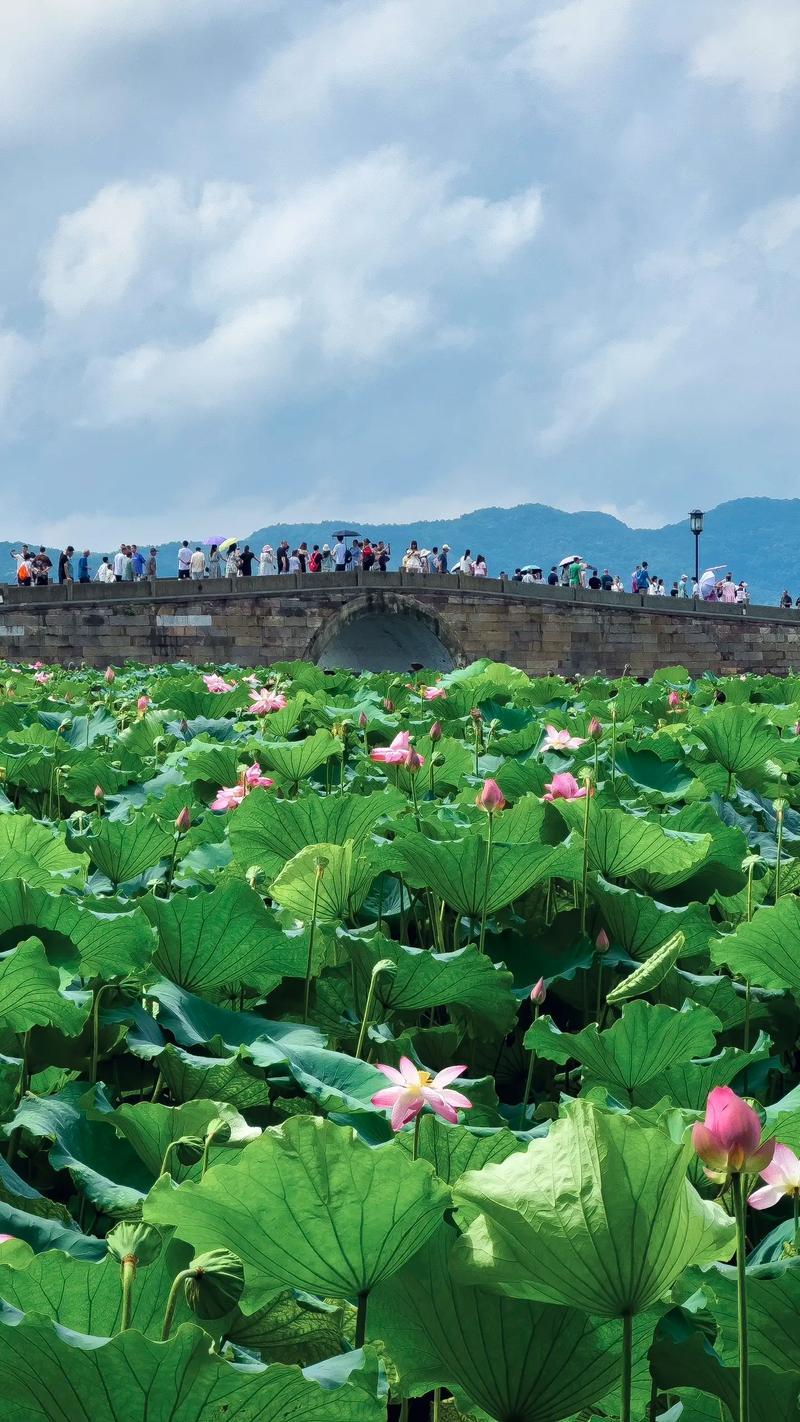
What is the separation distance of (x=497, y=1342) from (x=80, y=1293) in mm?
270

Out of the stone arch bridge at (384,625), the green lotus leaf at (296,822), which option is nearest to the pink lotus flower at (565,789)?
the green lotus leaf at (296,822)

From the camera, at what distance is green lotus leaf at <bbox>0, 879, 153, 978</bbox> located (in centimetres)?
165

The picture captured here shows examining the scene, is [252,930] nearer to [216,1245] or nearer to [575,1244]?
[216,1245]

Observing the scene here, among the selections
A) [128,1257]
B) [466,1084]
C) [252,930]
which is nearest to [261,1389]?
[128,1257]

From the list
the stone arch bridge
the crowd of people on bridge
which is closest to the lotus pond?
the stone arch bridge

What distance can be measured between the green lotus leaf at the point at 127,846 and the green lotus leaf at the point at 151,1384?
151cm

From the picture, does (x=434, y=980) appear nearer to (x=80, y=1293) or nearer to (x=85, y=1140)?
(x=85, y=1140)

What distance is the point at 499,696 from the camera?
4.68 meters

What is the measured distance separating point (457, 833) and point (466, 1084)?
719 millimetres

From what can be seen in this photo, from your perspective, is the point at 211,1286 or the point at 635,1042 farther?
the point at 635,1042

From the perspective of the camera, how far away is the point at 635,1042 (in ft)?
4.82

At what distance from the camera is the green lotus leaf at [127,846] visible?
2.25 metres

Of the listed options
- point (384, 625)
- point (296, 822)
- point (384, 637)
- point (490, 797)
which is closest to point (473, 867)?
point (490, 797)

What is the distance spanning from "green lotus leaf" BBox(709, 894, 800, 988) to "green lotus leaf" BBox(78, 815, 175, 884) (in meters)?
0.99
